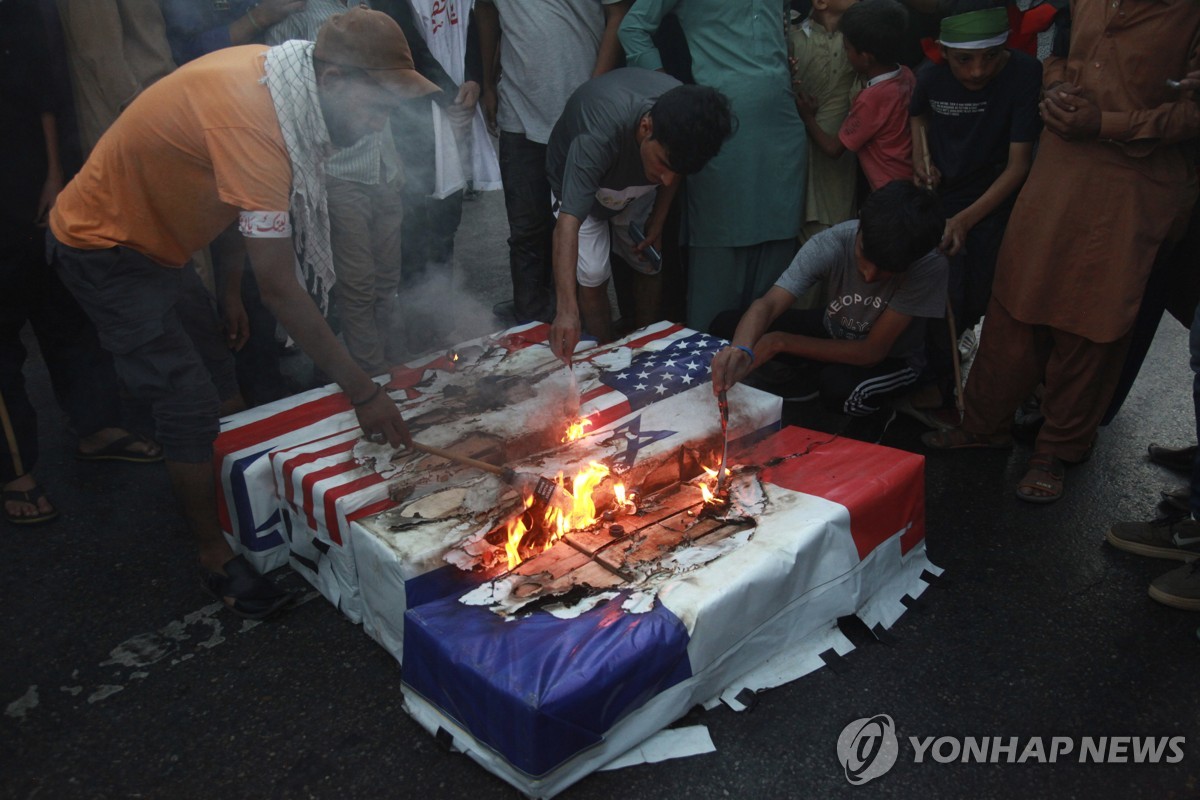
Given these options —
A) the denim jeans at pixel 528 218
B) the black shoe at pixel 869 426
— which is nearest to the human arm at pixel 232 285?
the denim jeans at pixel 528 218

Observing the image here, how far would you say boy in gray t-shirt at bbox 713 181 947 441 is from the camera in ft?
11.0

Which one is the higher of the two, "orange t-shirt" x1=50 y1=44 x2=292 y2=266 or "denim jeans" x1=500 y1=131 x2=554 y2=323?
"orange t-shirt" x1=50 y1=44 x2=292 y2=266

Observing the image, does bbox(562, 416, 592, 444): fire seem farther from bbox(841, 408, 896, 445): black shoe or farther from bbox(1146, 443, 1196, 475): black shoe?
bbox(1146, 443, 1196, 475): black shoe

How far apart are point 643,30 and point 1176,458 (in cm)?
315

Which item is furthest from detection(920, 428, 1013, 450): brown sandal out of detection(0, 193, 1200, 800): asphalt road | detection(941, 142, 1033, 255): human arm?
detection(941, 142, 1033, 255): human arm

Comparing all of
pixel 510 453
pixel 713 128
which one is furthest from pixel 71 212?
pixel 713 128

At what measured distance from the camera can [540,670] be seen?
7.18ft

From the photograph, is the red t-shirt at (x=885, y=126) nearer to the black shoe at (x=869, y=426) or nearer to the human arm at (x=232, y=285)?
the black shoe at (x=869, y=426)

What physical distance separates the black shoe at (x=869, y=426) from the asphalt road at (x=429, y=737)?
449 millimetres

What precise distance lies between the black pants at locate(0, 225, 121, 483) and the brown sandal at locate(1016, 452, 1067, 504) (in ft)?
13.3

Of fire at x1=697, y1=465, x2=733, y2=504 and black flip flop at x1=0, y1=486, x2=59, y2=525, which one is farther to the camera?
black flip flop at x1=0, y1=486, x2=59, y2=525

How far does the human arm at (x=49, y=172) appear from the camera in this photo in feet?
12.3

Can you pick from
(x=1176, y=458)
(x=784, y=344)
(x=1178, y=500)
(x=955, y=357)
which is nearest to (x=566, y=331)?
(x=784, y=344)

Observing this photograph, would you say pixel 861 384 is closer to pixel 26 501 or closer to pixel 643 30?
pixel 643 30
